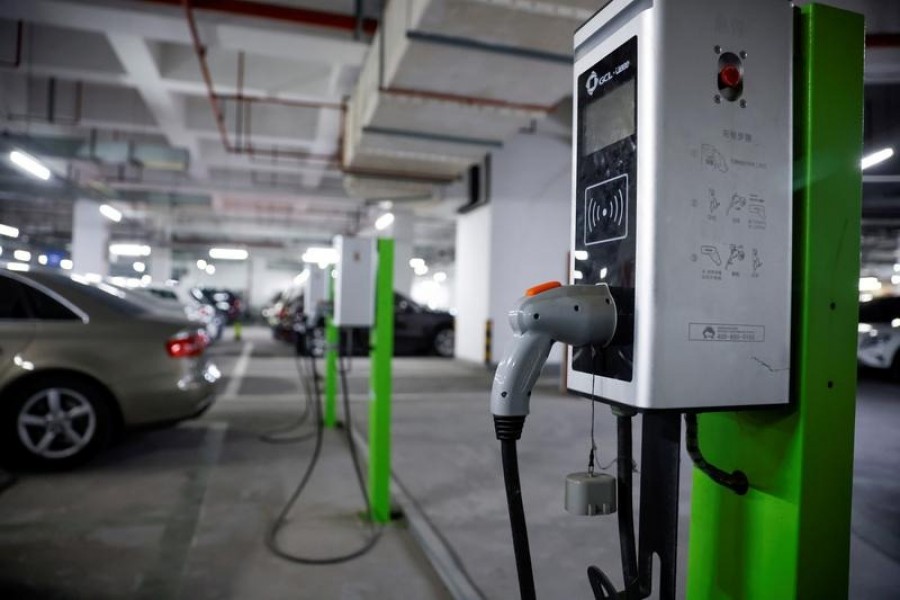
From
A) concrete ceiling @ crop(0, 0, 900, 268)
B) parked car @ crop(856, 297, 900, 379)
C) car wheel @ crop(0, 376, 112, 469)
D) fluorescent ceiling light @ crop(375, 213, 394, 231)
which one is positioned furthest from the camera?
fluorescent ceiling light @ crop(375, 213, 394, 231)

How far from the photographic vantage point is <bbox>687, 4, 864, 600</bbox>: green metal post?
1112 mm

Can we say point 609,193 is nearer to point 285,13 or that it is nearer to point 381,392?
point 381,392

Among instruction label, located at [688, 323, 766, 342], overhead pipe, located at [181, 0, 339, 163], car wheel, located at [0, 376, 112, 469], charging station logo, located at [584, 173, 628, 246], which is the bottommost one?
car wheel, located at [0, 376, 112, 469]

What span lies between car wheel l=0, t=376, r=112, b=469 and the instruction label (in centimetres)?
444

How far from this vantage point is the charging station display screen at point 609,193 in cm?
107

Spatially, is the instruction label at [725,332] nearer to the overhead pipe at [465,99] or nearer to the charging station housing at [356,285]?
the charging station housing at [356,285]

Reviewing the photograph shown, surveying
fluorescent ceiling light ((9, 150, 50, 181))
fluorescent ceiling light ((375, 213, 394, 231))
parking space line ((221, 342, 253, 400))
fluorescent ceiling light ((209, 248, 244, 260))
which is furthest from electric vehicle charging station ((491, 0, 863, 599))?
fluorescent ceiling light ((209, 248, 244, 260))

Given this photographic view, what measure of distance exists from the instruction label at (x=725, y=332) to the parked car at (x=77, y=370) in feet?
14.2

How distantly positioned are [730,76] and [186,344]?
14.8 feet

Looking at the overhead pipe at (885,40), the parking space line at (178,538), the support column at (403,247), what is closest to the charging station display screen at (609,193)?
the parking space line at (178,538)

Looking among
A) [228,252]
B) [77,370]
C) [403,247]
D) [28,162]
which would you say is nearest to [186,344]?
[77,370]

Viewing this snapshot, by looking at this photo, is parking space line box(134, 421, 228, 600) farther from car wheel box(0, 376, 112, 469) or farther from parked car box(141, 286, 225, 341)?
parked car box(141, 286, 225, 341)

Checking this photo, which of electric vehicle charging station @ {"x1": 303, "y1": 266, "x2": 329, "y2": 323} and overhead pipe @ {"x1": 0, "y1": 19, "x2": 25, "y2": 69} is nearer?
electric vehicle charging station @ {"x1": 303, "y1": 266, "x2": 329, "y2": 323}

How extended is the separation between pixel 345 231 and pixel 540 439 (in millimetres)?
17434
